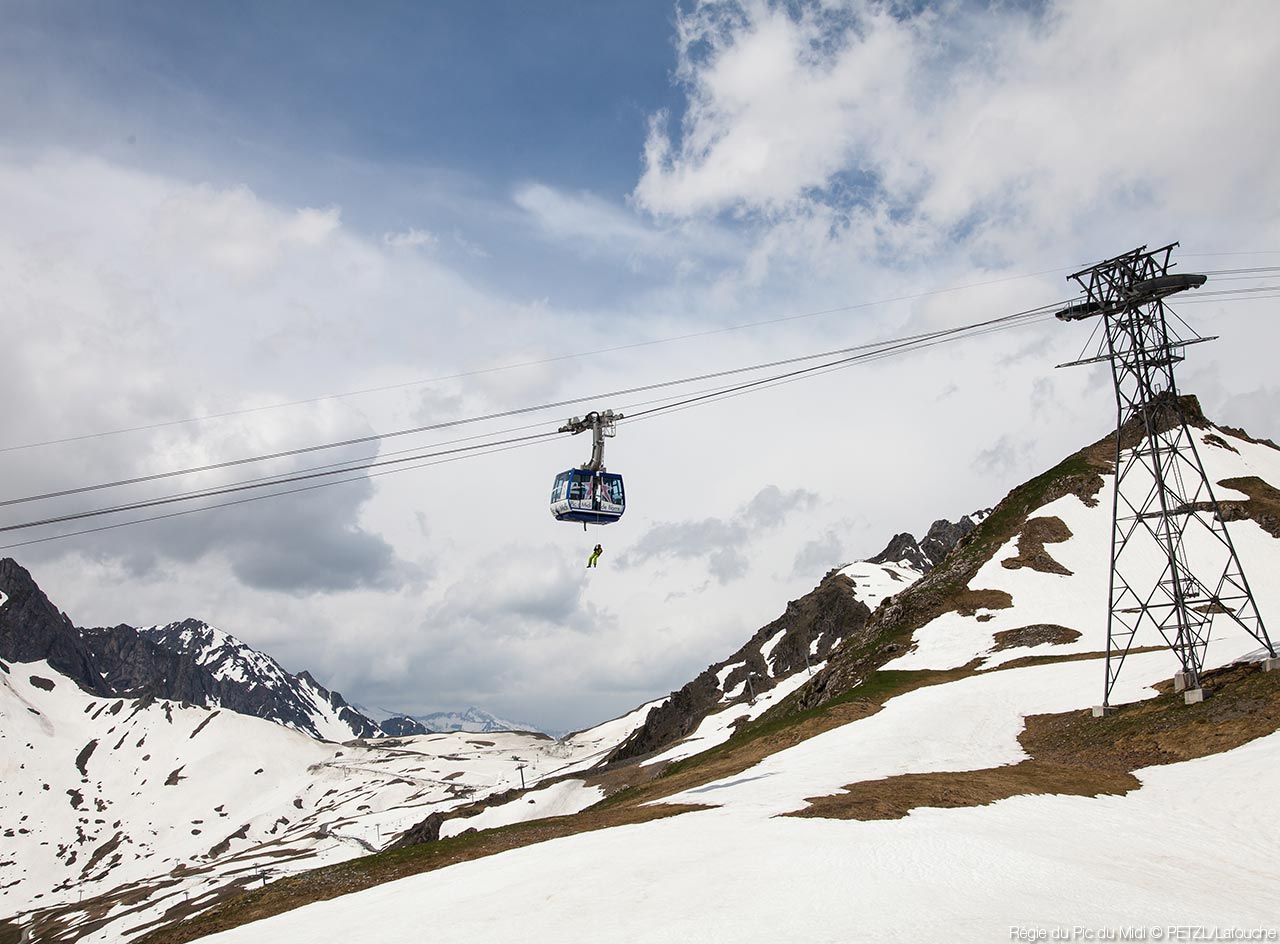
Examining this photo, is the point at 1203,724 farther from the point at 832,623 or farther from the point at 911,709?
the point at 832,623

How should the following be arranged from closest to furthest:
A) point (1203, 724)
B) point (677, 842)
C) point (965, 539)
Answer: point (677, 842) < point (1203, 724) < point (965, 539)

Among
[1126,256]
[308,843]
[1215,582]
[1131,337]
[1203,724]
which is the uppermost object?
[1126,256]

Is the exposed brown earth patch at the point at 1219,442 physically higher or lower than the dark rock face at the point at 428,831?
higher

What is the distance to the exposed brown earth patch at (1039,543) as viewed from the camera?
8344 centimetres

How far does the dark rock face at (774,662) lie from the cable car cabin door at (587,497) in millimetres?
98082

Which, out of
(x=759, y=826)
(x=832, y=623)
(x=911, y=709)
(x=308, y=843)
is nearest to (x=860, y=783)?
(x=759, y=826)

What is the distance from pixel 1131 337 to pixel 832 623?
10491 centimetres

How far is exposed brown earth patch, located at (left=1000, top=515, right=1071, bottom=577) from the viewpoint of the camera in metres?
83.4

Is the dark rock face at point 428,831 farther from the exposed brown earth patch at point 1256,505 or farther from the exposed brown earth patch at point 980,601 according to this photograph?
the exposed brown earth patch at point 1256,505

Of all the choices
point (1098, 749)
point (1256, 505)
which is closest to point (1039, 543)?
point (1256, 505)

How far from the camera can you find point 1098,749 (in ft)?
137

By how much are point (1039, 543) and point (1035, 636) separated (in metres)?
21.2

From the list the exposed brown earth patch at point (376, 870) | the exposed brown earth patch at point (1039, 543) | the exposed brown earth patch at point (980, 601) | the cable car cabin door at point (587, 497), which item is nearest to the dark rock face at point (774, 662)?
the exposed brown earth patch at point (1039, 543)

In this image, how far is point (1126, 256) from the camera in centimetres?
4456
